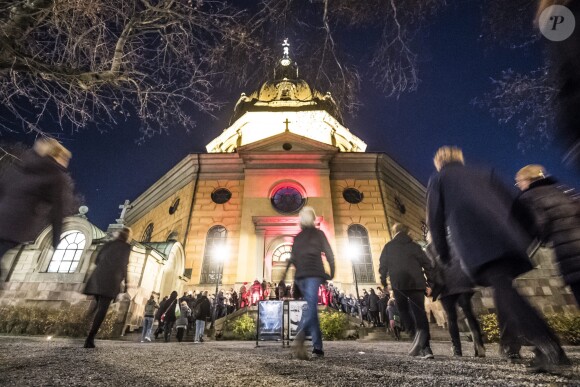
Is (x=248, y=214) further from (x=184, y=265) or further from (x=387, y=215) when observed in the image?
(x=387, y=215)

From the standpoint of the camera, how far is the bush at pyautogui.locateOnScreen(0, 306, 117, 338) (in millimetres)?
9805

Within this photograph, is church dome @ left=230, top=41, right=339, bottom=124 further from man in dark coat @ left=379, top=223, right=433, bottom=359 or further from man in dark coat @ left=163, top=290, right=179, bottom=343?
man in dark coat @ left=379, top=223, right=433, bottom=359

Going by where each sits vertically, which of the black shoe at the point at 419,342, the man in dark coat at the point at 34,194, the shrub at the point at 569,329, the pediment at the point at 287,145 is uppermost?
the pediment at the point at 287,145

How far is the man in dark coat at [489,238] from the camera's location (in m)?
2.41

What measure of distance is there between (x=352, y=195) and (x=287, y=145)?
18.2 feet

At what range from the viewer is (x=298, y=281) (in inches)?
157

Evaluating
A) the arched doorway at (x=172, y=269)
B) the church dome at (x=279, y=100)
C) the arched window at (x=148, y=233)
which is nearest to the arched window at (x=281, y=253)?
the arched doorway at (x=172, y=269)

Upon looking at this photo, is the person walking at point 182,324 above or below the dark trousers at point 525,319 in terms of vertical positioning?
above

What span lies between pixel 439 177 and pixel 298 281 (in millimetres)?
2202

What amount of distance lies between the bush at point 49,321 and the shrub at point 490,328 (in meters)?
12.2

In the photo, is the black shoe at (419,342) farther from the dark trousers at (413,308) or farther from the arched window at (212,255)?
the arched window at (212,255)

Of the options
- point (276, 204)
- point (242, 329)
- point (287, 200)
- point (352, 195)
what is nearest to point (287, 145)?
point (287, 200)

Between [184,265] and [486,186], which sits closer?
[486,186]

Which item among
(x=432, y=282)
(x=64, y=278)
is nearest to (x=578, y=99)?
(x=432, y=282)
